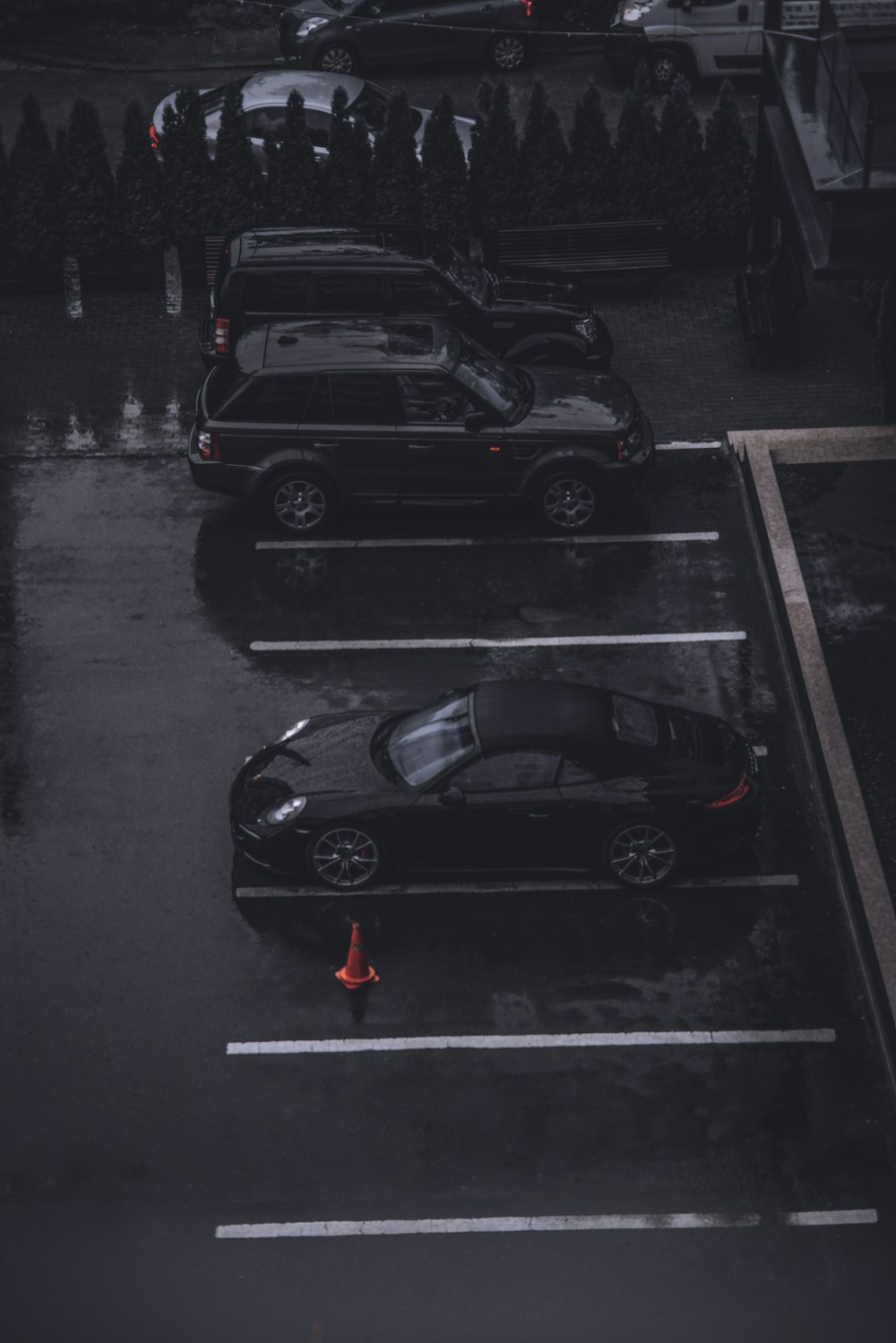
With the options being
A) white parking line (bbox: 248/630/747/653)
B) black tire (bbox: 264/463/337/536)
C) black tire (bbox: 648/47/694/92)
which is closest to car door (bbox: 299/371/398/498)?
black tire (bbox: 264/463/337/536)

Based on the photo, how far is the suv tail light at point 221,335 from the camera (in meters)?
19.2

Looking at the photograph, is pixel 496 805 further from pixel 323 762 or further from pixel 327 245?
pixel 327 245

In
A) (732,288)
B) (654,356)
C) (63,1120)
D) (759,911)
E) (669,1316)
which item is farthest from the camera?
(732,288)

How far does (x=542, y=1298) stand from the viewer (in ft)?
35.5

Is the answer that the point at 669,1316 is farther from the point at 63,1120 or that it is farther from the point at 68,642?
the point at 68,642

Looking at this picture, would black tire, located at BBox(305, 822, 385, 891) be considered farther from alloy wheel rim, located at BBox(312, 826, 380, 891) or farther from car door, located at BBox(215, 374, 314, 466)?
car door, located at BBox(215, 374, 314, 466)

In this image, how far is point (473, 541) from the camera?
17781 mm

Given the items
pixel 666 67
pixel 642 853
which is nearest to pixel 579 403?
pixel 642 853

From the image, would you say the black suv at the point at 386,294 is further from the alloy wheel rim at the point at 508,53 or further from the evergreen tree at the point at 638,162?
the alloy wheel rim at the point at 508,53

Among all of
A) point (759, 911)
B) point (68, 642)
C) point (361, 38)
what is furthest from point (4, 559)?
point (361, 38)

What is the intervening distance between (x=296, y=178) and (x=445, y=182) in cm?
195

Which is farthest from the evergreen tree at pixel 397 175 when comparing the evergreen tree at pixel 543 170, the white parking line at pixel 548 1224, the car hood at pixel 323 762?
the white parking line at pixel 548 1224

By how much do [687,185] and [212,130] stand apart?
655 centimetres

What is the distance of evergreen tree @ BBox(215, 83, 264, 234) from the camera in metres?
22.3
